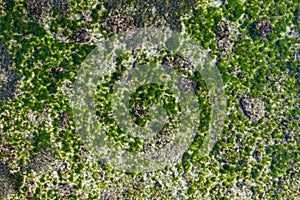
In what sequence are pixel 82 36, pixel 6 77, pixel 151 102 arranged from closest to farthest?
pixel 6 77 → pixel 82 36 → pixel 151 102

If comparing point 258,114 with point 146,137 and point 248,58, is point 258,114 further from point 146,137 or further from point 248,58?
point 146,137

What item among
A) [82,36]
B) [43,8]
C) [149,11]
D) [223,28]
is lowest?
[82,36]

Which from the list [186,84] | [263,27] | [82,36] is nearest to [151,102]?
[186,84]

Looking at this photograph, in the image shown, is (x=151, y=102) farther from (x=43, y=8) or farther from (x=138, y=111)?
(x=43, y=8)

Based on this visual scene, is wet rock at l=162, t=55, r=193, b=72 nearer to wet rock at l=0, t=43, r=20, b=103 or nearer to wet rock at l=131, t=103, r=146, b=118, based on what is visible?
wet rock at l=131, t=103, r=146, b=118

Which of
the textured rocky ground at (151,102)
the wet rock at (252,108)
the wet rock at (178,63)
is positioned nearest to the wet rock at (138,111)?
the textured rocky ground at (151,102)

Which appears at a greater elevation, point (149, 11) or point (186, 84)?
point (149, 11)

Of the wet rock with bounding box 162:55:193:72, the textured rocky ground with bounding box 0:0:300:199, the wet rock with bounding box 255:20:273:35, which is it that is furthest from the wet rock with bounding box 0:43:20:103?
the wet rock with bounding box 255:20:273:35
